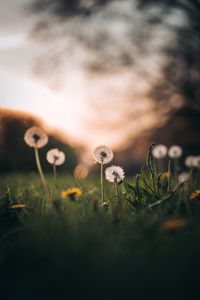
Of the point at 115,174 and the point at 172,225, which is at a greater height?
the point at 115,174

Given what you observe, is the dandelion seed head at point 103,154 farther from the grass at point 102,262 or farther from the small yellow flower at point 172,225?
the small yellow flower at point 172,225

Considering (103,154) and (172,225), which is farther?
(103,154)

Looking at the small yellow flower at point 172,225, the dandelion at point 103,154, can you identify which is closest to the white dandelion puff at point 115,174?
the dandelion at point 103,154

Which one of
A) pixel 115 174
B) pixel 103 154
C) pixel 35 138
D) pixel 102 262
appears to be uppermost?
pixel 35 138

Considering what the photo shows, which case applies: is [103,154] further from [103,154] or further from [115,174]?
[115,174]

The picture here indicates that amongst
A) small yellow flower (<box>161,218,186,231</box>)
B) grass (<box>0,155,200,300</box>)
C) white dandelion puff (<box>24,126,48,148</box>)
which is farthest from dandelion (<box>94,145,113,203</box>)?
small yellow flower (<box>161,218,186,231</box>)

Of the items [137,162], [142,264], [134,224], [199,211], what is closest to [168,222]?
[134,224]

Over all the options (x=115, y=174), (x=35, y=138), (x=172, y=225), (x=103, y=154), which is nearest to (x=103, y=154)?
(x=103, y=154)

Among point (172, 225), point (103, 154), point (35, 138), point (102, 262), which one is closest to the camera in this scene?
point (102, 262)

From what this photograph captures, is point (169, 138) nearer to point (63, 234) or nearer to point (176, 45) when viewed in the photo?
point (176, 45)
